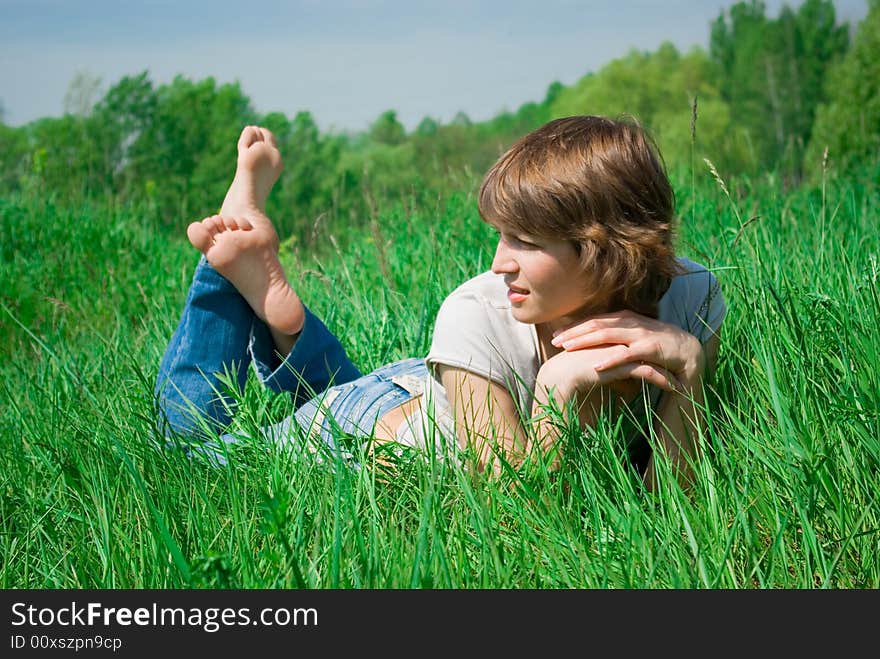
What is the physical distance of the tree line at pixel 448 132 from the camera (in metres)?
5.28

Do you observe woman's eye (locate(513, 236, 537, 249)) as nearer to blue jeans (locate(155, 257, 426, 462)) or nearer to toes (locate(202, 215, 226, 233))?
blue jeans (locate(155, 257, 426, 462))

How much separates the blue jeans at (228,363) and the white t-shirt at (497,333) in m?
0.25

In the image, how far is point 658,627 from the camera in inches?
48.8

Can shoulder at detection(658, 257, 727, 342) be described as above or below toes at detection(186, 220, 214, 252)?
below

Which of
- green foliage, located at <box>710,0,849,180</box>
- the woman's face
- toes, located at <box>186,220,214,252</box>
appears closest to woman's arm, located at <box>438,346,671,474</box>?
the woman's face

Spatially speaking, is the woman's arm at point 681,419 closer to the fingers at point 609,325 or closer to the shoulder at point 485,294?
the fingers at point 609,325

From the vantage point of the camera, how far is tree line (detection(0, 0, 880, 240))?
208 inches

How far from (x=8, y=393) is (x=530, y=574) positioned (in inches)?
68.2

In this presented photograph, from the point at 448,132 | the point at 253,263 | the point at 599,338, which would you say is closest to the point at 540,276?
the point at 599,338

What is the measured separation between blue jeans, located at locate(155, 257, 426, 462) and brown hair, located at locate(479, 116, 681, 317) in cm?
63

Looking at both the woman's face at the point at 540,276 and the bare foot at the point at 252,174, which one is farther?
the bare foot at the point at 252,174

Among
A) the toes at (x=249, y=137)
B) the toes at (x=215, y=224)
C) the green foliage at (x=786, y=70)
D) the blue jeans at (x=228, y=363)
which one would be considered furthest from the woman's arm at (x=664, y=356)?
the green foliage at (x=786, y=70)

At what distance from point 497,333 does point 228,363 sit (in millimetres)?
774

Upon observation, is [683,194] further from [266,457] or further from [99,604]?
[99,604]
